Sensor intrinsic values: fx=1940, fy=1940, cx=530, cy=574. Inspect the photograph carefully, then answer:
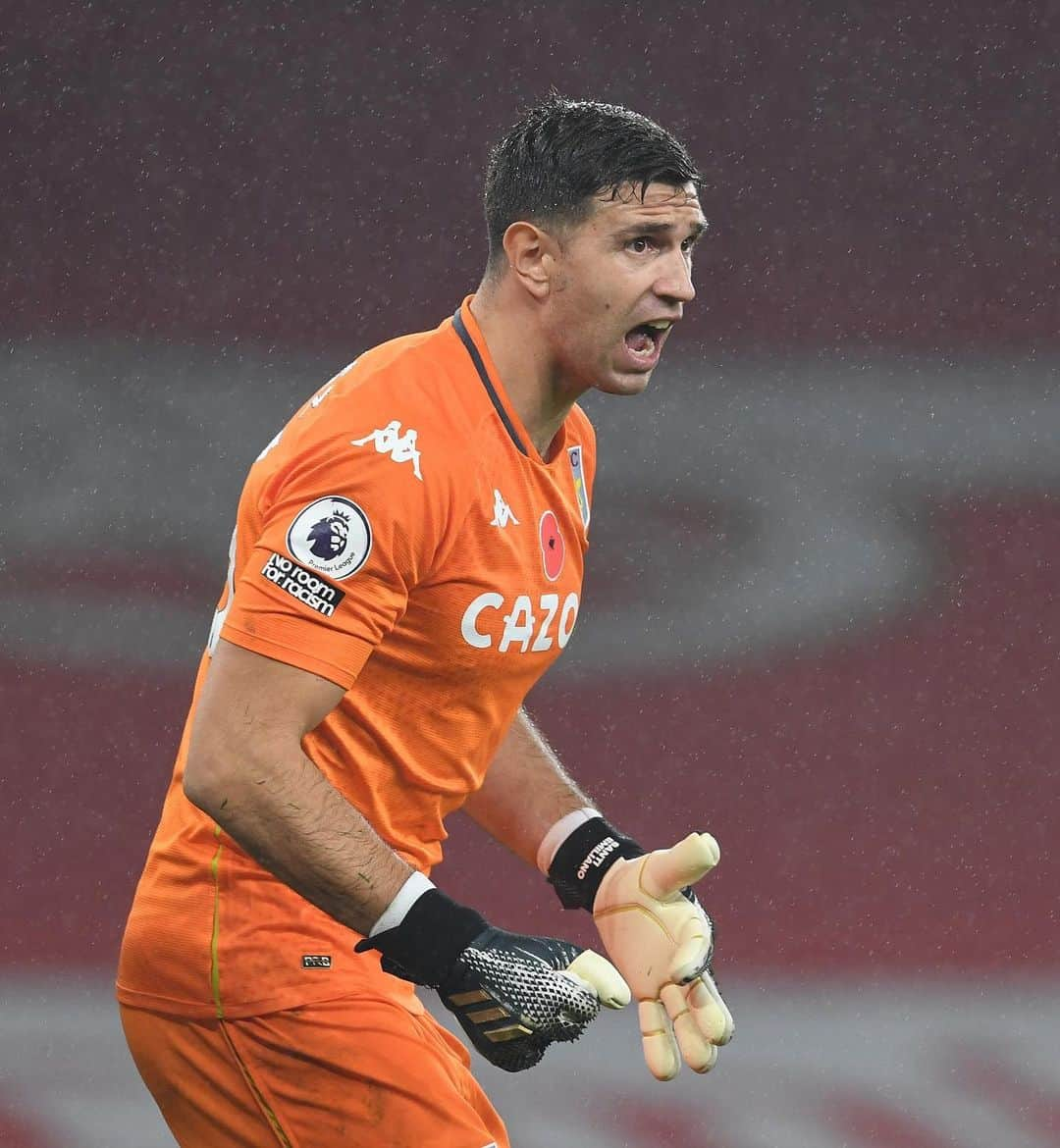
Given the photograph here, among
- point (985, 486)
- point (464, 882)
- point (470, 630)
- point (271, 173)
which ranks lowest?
point (470, 630)

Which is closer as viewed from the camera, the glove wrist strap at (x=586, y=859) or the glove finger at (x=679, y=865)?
the glove finger at (x=679, y=865)

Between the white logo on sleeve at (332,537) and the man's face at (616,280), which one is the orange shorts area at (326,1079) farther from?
the man's face at (616,280)

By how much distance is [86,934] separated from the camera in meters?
3.56

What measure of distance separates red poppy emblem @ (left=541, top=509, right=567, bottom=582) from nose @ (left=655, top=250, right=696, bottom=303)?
196mm

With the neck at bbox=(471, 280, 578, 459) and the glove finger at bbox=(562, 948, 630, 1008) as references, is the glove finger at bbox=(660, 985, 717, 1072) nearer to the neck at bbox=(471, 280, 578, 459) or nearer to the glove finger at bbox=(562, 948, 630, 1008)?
the glove finger at bbox=(562, 948, 630, 1008)

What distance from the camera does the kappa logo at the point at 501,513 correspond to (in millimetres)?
1460

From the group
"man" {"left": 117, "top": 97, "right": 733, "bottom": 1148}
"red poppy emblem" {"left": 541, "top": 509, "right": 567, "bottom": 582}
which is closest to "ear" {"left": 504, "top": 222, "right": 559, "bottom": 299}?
"man" {"left": 117, "top": 97, "right": 733, "bottom": 1148}

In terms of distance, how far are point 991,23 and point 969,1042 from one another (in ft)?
6.26

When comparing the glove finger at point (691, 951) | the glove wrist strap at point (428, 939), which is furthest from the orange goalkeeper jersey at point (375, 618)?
the glove finger at point (691, 951)

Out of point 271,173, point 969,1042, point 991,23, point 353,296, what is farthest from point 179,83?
point 969,1042

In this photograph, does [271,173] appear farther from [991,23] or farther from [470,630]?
[470,630]

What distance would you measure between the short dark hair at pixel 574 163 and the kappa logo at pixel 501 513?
226 mm

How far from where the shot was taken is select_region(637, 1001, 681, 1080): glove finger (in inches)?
59.7

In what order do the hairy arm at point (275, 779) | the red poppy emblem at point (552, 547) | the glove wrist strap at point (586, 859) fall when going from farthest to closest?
the glove wrist strap at point (586, 859), the red poppy emblem at point (552, 547), the hairy arm at point (275, 779)
